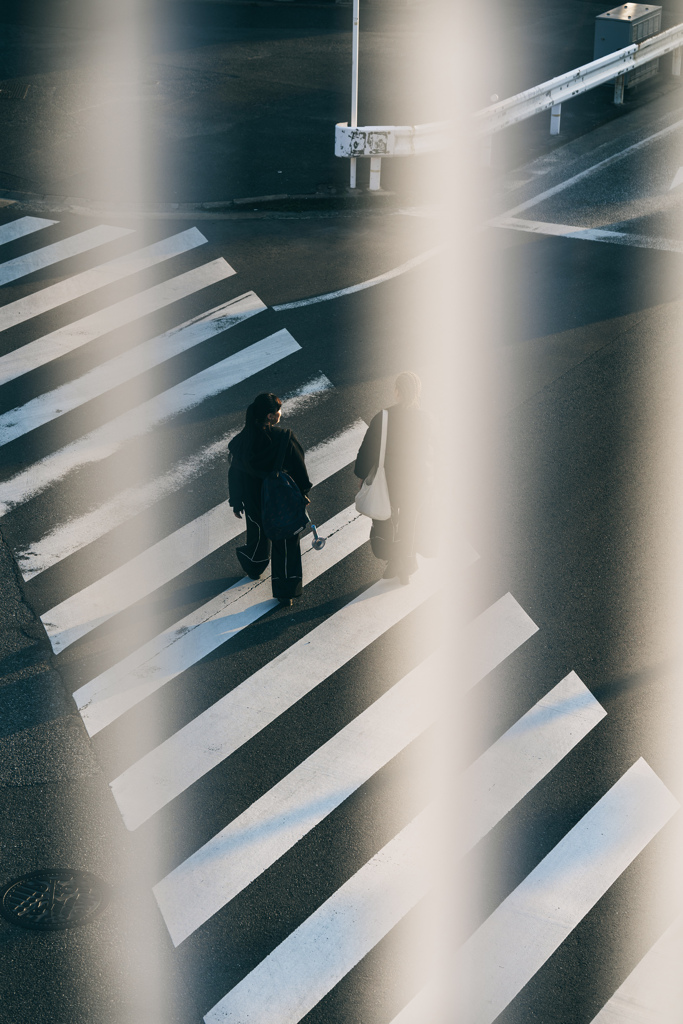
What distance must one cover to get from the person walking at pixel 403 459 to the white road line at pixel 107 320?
4769 mm

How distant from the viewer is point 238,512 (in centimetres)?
837

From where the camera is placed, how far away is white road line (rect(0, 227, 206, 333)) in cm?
1330

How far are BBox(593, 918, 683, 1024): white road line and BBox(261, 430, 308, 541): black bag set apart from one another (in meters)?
3.80

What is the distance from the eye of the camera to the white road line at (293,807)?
6168mm

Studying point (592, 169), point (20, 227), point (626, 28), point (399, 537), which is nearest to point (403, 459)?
point (399, 537)

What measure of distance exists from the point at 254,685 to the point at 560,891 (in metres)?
2.62

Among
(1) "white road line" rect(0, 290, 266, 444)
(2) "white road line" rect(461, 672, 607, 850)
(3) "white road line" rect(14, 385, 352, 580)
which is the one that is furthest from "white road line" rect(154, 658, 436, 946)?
(1) "white road line" rect(0, 290, 266, 444)

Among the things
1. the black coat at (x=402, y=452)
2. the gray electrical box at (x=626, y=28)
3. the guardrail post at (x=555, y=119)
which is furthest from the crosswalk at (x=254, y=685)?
the gray electrical box at (x=626, y=28)

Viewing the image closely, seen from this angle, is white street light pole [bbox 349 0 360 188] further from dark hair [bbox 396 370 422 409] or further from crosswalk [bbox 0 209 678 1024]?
dark hair [bbox 396 370 422 409]

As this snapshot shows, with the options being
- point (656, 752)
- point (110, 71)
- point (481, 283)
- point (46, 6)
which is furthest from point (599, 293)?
point (46, 6)

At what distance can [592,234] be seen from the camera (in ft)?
47.7

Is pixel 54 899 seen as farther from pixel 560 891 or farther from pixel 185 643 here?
pixel 560 891

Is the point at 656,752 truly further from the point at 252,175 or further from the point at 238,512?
the point at 252,175

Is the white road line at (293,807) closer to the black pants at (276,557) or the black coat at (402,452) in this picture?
the black pants at (276,557)
